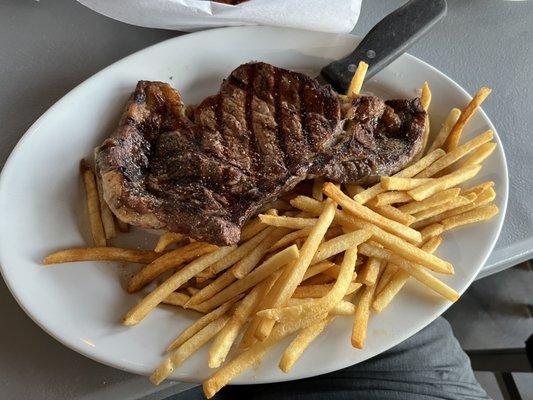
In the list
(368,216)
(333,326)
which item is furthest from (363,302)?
(368,216)

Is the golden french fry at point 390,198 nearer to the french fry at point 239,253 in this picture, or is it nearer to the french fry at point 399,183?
the french fry at point 399,183

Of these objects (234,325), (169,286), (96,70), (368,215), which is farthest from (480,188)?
(96,70)

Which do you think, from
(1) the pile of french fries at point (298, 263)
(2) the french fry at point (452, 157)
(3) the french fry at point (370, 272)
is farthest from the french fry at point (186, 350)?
(2) the french fry at point (452, 157)

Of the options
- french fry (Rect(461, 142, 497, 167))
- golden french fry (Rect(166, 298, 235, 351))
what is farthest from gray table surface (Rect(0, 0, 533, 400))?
french fry (Rect(461, 142, 497, 167))

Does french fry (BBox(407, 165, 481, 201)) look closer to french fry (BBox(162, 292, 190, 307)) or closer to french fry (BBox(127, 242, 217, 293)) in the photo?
french fry (BBox(127, 242, 217, 293))

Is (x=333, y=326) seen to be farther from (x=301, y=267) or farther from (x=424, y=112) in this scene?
(x=424, y=112)

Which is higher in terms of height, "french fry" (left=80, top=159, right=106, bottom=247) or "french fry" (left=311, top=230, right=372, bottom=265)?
"french fry" (left=311, top=230, right=372, bottom=265)

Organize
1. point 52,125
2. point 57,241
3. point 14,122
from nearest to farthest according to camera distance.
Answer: point 57,241 < point 52,125 < point 14,122
